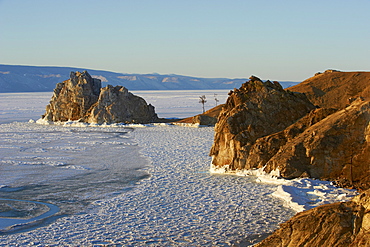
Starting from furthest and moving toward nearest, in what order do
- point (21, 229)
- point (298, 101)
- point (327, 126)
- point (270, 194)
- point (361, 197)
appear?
point (298, 101), point (327, 126), point (270, 194), point (21, 229), point (361, 197)

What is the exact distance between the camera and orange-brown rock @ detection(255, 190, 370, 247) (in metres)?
6.54

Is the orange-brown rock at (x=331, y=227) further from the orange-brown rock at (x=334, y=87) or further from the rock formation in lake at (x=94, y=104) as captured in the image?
the rock formation in lake at (x=94, y=104)

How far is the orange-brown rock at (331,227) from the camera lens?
654 centimetres

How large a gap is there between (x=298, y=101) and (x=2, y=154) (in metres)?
13.8

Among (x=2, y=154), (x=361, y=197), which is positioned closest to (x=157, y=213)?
(x=361, y=197)

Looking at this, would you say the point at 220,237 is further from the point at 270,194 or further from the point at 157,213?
the point at 270,194

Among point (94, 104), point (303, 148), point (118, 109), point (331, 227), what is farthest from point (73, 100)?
point (331, 227)

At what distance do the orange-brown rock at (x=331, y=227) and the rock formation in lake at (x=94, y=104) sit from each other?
3543cm

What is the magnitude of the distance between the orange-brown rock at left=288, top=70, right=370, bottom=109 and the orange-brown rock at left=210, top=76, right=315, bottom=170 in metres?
19.3

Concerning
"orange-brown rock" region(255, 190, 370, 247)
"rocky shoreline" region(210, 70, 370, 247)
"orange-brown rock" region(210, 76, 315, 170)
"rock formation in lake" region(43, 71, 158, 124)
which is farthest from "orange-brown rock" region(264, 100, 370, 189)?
"rock formation in lake" region(43, 71, 158, 124)

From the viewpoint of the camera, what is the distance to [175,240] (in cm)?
877

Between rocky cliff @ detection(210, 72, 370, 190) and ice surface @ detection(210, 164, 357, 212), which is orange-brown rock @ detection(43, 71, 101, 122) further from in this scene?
ice surface @ detection(210, 164, 357, 212)

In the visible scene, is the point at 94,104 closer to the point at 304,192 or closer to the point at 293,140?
the point at 293,140

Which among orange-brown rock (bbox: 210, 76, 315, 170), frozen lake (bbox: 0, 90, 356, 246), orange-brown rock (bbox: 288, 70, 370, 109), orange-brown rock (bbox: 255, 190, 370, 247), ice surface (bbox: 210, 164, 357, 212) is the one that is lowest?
frozen lake (bbox: 0, 90, 356, 246)
